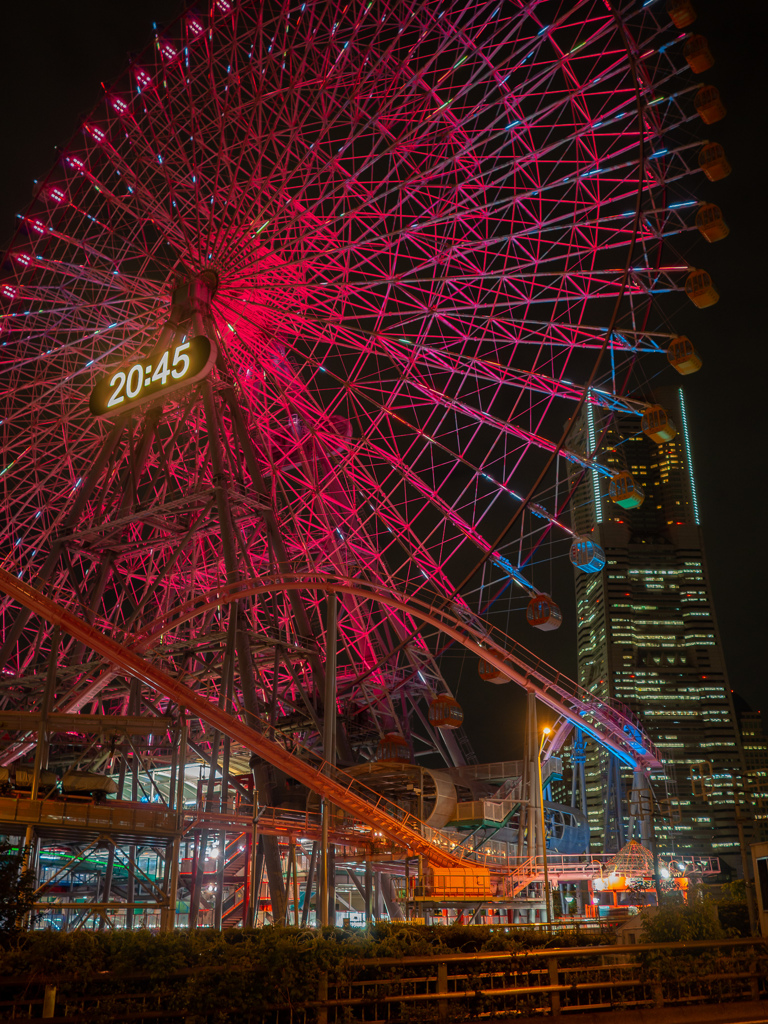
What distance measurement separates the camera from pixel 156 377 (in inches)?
895

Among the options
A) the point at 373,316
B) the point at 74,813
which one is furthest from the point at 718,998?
the point at 373,316

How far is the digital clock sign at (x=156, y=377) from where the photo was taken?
856 inches

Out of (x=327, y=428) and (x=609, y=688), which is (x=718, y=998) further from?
(x=609, y=688)

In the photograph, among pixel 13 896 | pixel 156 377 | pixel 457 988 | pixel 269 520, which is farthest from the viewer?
pixel 269 520

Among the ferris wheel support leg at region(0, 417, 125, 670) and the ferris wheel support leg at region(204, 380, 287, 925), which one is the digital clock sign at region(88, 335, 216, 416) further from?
the ferris wheel support leg at region(0, 417, 125, 670)

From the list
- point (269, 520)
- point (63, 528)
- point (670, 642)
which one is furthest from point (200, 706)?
point (670, 642)

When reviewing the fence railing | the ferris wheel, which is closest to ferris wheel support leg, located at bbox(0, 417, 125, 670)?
the ferris wheel

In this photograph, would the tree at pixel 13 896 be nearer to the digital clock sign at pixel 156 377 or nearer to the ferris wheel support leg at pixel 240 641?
the digital clock sign at pixel 156 377

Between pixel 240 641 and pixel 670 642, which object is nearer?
pixel 240 641

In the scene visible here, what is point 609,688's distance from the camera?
143000mm

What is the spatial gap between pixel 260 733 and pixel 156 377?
37.5 feet

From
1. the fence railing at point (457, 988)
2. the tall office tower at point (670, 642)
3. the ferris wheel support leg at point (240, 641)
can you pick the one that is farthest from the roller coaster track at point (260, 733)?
the tall office tower at point (670, 642)

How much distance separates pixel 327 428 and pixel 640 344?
13.8 metres

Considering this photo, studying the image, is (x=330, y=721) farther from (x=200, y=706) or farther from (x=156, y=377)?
(x=156, y=377)
